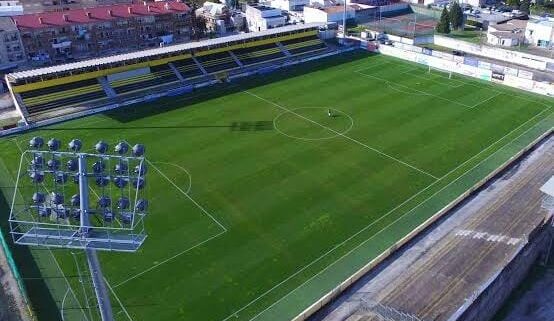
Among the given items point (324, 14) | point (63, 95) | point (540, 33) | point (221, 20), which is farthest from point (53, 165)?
point (540, 33)

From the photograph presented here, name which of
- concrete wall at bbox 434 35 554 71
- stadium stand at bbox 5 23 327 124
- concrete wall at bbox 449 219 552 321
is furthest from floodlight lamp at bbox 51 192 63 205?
concrete wall at bbox 434 35 554 71

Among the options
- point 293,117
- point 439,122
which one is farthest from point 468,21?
point 293,117

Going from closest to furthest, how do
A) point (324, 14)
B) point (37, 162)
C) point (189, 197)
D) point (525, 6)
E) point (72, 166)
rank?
point (72, 166)
point (37, 162)
point (189, 197)
point (324, 14)
point (525, 6)

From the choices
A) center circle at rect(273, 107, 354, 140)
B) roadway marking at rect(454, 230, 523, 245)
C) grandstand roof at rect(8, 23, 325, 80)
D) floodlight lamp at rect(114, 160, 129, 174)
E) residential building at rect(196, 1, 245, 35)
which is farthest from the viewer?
residential building at rect(196, 1, 245, 35)

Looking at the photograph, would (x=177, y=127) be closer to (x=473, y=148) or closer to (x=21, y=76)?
(x=21, y=76)

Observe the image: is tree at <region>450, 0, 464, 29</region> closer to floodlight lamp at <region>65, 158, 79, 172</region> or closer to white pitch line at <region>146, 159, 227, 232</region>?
white pitch line at <region>146, 159, 227, 232</region>

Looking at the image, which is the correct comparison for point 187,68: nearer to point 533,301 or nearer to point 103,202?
point 103,202
